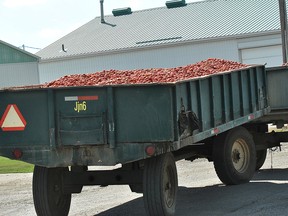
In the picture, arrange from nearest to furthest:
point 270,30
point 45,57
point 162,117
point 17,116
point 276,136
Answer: point 162,117 → point 17,116 → point 276,136 → point 270,30 → point 45,57

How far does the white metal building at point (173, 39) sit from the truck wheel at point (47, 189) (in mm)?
30641

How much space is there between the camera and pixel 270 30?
129ft

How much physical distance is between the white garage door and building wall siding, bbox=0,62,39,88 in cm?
1566

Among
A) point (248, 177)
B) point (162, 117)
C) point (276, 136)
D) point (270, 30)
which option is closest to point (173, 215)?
point (162, 117)

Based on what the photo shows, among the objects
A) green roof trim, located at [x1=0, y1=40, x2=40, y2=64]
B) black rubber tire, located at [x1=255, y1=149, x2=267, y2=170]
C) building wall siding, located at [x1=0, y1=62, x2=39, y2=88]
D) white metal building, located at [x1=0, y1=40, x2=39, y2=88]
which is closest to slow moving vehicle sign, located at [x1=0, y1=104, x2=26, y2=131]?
black rubber tire, located at [x1=255, y1=149, x2=267, y2=170]

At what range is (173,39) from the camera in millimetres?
43156

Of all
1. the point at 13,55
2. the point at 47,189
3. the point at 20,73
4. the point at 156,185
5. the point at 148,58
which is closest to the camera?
the point at 156,185

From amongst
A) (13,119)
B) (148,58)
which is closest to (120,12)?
(148,58)

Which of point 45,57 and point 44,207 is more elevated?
point 45,57

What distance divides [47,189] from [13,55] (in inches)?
1618

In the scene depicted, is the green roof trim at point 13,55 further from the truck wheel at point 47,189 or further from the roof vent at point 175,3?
the truck wheel at point 47,189

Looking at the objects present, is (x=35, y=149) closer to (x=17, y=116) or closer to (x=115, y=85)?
(x=17, y=116)

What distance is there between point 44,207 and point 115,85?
210 cm

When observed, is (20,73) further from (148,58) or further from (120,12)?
(148,58)
